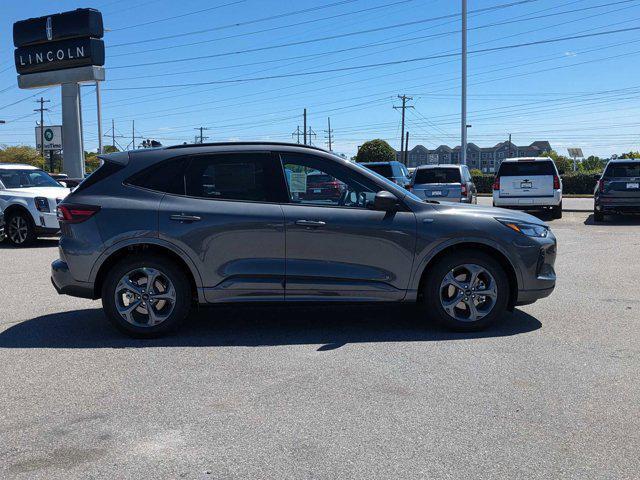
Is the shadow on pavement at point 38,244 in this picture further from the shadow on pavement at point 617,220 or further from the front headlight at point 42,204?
the shadow on pavement at point 617,220

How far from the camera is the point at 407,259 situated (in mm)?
5863

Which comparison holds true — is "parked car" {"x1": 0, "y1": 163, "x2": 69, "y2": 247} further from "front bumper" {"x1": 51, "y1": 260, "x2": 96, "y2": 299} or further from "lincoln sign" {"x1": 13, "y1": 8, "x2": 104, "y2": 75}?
"lincoln sign" {"x1": 13, "y1": 8, "x2": 104, "y2": 75}

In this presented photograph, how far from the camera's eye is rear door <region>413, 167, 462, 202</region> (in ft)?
57.2

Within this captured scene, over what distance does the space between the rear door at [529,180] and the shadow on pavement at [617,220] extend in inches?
58.5

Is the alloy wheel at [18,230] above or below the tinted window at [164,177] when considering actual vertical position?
below

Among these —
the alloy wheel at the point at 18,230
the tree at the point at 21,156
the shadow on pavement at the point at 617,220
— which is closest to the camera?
the alloy wheel at the point at 18,230

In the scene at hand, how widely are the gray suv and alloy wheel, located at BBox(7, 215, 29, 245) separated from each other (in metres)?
8.41

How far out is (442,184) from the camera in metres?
17.6

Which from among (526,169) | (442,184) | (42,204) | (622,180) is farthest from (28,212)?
(622,180)

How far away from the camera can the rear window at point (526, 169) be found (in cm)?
1875

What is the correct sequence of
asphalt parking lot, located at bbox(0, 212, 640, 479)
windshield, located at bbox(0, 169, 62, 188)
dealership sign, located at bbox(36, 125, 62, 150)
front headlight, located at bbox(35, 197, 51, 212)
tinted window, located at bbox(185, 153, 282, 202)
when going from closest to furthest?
asphalt parking lot, located at bbox(0, 212, 640, 479) → tinted window, located at bbox(185, 153, 282, 202) → front headlight, located at bbox(35, 197, 51, 212) → windshield, located at bbox(0, 169, 62, 188) → dealership sign, located at bbox(36, 125, 62, 150)

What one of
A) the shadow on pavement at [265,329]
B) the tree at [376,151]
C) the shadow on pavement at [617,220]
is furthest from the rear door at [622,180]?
the tree at [376,151]

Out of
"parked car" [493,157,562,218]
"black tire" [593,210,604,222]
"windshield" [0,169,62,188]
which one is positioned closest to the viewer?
"windshield" [0,169,62,188]

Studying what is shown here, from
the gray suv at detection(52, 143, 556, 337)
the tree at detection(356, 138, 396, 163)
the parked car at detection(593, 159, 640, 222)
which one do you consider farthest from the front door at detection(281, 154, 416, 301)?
the tree at detection(356, 138, 396, 163)
